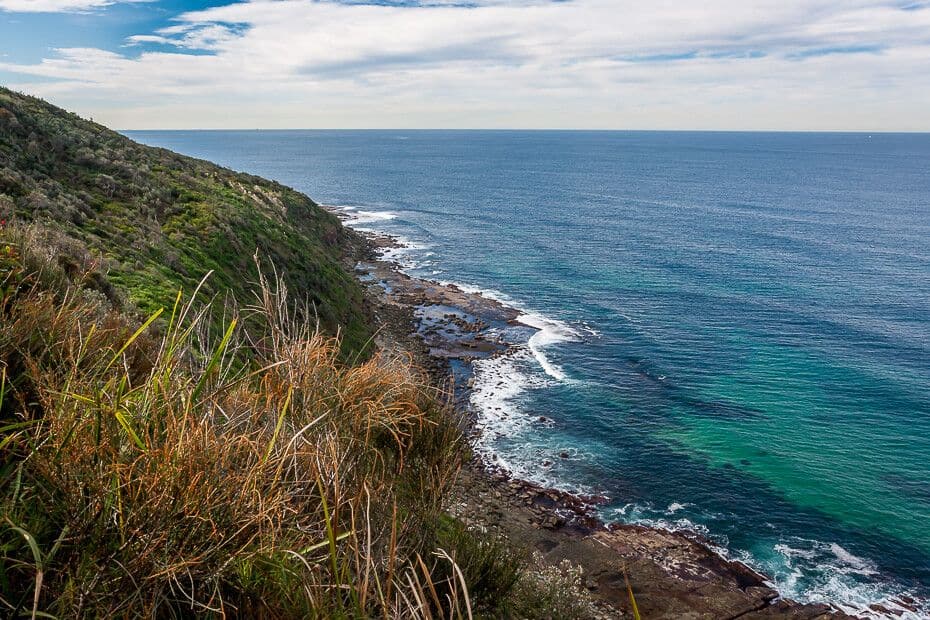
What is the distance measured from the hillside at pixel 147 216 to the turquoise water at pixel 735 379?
51.8 feet

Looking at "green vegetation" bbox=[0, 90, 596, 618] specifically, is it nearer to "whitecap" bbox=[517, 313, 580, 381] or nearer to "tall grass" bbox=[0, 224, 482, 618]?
"tall grass" bbox=[0, 224, 482, 618]

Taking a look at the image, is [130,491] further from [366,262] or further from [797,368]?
[366,262]

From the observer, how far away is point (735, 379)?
135 ft

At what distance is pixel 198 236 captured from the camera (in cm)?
3409

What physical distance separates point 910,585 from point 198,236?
125 ft

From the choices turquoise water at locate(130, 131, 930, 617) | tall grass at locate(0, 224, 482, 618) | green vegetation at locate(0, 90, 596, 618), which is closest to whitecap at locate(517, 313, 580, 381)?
turquoise water at locate(130, 131, 930, 617)

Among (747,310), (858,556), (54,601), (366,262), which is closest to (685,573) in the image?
(858,556)

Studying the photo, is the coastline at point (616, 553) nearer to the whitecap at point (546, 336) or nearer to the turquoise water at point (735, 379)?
the turquoise water at point (735, 379)

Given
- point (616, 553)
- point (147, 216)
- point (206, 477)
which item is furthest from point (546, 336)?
point (206, 477)

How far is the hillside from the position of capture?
22906mm

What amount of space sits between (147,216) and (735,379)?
38551 millimetres

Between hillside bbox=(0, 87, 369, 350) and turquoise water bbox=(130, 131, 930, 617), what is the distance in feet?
51.8

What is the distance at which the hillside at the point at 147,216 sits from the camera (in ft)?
75.2

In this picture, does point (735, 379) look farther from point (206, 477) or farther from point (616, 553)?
point (206, 477)
